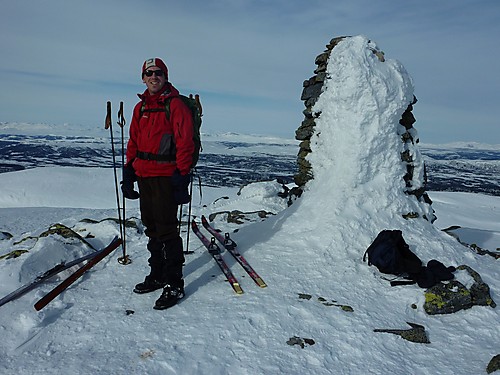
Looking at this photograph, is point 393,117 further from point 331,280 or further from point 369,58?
point 331,280

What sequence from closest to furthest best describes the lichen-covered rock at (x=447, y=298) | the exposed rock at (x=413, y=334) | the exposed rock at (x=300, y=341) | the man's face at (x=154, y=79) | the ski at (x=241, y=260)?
1. the exposed rock at (x=300, y=341)
2. the exposed rock at (x=413, y=334)
3. the man's face at (x=154, y=79)
4. the lichen-covered rock at (x=447, y=298)
5. the ski at (x=241, y=260)

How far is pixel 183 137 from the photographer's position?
4332mm

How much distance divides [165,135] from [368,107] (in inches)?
202

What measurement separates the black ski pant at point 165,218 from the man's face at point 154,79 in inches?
45.3

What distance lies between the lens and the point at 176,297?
4.52m

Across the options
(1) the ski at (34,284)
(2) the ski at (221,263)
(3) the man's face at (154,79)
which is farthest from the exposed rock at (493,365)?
(1) the ski at (34,284)

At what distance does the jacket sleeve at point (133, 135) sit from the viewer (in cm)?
486

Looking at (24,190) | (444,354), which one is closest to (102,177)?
(24,190)

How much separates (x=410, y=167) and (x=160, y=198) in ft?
20.1

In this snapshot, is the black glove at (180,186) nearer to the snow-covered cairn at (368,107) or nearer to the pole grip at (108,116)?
the pole grip at (108,116)

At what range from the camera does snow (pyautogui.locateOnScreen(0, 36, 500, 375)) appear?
351cm

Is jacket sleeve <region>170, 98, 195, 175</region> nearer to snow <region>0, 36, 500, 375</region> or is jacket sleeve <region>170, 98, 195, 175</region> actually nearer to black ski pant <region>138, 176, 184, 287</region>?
black ski pant <region>138, 176, 184, 287</region>

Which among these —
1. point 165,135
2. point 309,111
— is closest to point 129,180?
point 165,135

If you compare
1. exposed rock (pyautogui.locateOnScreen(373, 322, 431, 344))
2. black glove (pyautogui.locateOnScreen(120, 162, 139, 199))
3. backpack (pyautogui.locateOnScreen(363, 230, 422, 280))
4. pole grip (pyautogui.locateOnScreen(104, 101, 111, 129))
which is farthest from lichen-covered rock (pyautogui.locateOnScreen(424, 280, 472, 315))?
pole grip (pyautogui.locateOnScreen(104, 101, 111, 129))
